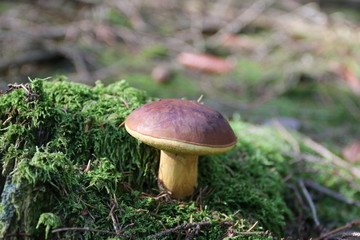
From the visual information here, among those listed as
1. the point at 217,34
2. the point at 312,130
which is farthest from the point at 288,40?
the point at 312,130

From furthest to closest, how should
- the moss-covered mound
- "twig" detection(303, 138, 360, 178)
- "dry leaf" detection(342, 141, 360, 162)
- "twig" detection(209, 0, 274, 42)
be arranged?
1. "twig" detection(209, 0, 274, 42)
2. "dry leaf" detection(342, 141, 360, 162)
3. "twig" detection(303, 138, 360, 178)
4. the moss-covered mound

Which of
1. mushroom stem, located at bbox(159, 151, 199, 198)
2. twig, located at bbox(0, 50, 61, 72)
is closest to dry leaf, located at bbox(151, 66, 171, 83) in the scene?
twig, located at bbox(0, 50, 61, 72)

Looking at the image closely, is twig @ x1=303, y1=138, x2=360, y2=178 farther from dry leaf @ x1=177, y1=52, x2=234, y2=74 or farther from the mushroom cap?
dry leaf @ x1=177, y1=52, x2=234, y2=74

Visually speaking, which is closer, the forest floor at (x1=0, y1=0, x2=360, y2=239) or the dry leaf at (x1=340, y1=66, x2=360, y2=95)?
the forest floor at (x1=0, y1=0, x2=360, y2=239)

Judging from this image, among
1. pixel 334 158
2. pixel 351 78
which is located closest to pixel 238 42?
pixel 351 78

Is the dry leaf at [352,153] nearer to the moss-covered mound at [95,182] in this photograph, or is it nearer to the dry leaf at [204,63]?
the moss-covered mound at [95,182]

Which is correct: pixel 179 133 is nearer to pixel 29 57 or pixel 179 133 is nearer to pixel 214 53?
pixel 29 57

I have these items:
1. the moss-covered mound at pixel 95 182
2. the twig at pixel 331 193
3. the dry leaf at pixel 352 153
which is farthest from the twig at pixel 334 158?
the moss-covered mound at pixel 95 182
